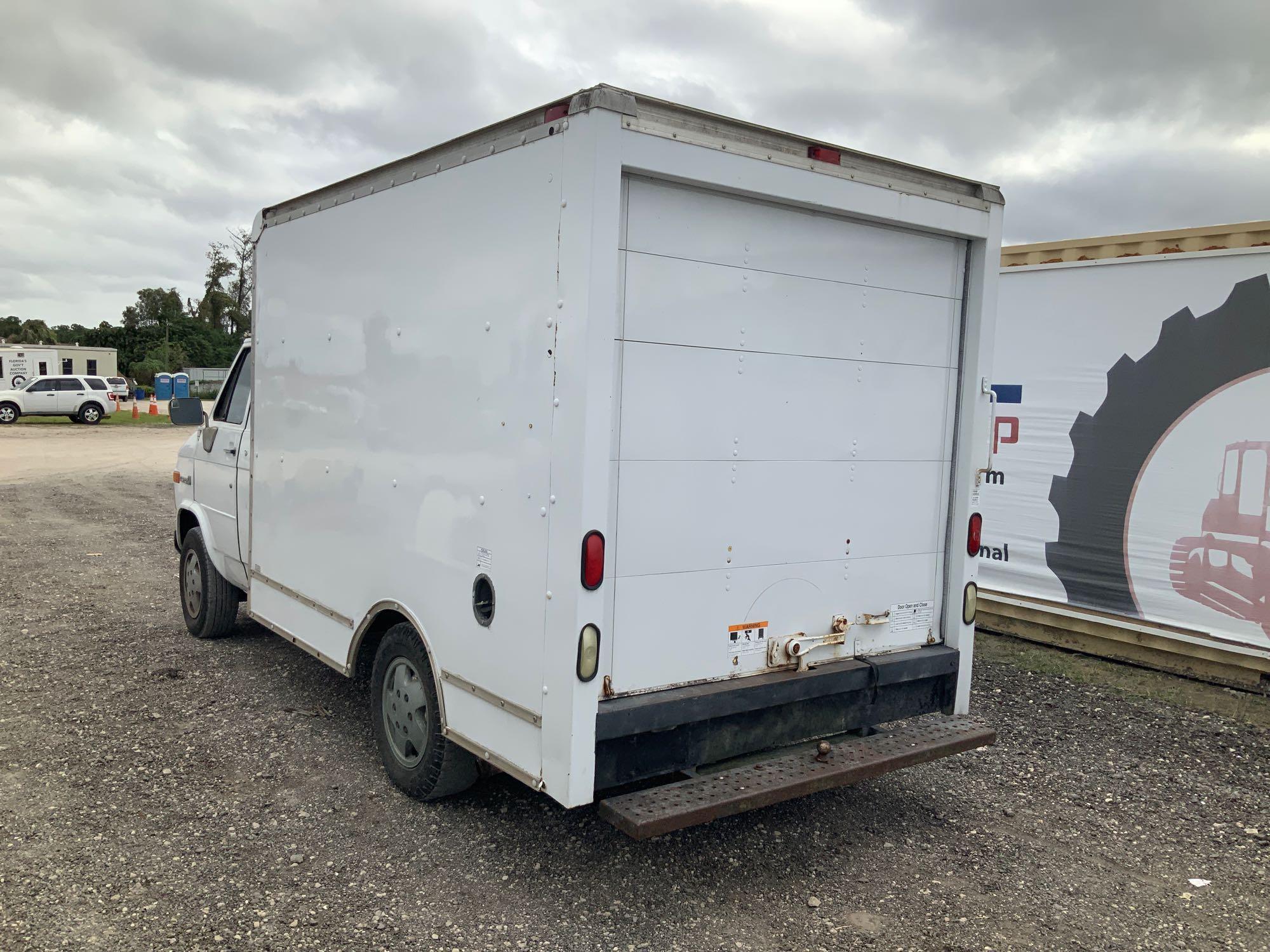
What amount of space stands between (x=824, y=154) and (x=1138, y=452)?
4.27 metres

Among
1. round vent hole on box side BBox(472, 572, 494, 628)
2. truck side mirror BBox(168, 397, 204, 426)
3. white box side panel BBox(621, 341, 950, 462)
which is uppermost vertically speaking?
white box side panel BBox(621, 341, 950, 462)

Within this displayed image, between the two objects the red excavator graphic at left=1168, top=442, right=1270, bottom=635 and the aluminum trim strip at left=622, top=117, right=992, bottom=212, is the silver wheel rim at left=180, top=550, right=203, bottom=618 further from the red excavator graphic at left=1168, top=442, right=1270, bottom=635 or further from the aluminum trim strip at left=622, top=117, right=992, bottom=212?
the red excavator graphic at left=1168, top=442, right=1270, bottom=635

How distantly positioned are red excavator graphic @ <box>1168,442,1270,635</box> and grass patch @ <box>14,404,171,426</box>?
28190 millimetres

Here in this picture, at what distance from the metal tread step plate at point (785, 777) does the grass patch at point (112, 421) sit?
28583 mm

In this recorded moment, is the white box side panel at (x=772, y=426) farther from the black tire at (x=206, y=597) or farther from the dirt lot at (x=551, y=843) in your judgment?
the black tire at (x=206, y=597)

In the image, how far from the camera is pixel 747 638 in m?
3.78

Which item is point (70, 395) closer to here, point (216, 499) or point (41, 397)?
point (41, 397)

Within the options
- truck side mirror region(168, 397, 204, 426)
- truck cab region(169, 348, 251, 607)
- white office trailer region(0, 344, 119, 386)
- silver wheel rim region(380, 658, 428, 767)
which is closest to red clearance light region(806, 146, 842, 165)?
silver wheel rim region(380, 658, 428, 767)

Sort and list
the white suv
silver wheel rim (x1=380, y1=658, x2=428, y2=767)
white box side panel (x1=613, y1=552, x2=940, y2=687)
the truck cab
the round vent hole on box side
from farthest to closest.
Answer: the white suv, the truck cab, silver wheel rim (x1=380, y1=658, x2=428, y2=767), the round vent hole on box side, white box side panel (x1=613, y1=552, x2=940, y2=687)

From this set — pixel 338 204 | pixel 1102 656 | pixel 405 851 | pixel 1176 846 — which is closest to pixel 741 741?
pixel 405 851

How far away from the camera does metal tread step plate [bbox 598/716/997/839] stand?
3.25 metres

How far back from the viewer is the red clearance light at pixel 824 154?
145 inches

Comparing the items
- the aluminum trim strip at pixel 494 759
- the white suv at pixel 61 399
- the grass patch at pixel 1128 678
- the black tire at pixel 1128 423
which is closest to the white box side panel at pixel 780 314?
the aluminum trim strip at pixel 494 759

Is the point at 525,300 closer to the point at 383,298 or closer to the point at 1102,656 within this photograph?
the point at 383,298
